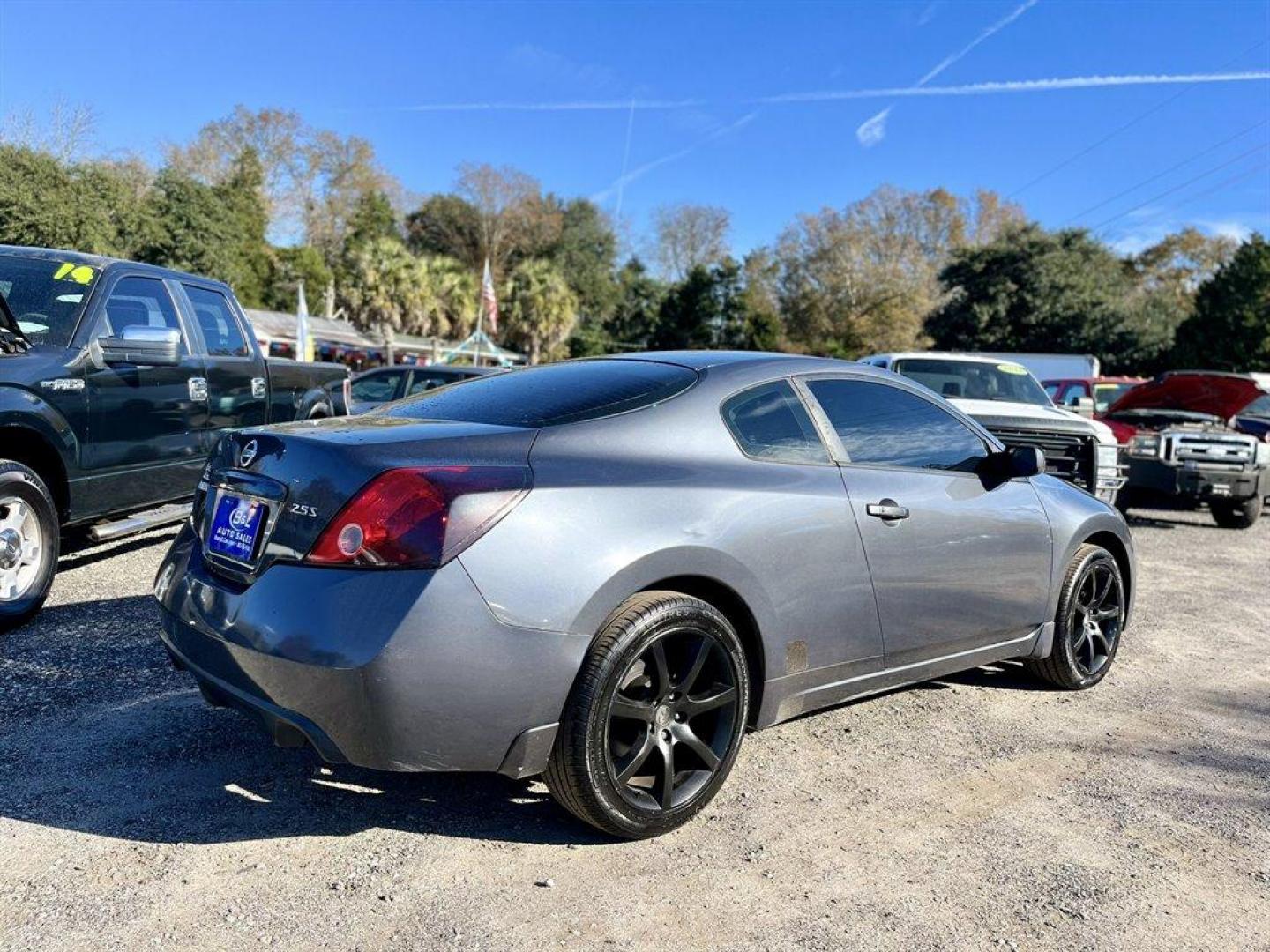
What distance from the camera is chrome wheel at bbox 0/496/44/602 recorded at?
15.1ft

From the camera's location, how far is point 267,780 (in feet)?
10.4

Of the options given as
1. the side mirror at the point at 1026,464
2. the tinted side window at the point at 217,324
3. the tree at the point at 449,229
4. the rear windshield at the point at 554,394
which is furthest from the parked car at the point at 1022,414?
the tree at the point at 449,229

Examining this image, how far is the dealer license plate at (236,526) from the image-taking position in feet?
9.07

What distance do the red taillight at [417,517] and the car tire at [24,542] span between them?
2.96 m

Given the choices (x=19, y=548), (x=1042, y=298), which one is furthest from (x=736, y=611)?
(x=1042, y=298)

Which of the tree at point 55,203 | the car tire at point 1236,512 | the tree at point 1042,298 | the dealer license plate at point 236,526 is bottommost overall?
the car tire at point 1236,512

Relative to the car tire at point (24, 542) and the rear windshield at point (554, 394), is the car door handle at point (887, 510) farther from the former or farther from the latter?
the car tire at point (24, 542)

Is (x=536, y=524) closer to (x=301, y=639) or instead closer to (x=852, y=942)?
(x=301, y=639)

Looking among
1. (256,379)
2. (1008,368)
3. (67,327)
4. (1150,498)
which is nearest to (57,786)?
(67,327)

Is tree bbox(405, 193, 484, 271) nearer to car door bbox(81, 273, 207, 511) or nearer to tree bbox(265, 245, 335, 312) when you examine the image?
tree bbox(265, 245, 335, 312)

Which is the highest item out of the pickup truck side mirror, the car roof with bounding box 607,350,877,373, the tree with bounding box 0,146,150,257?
the tree with bounding box 0,146,150,257

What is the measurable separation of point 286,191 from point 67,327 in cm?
6247

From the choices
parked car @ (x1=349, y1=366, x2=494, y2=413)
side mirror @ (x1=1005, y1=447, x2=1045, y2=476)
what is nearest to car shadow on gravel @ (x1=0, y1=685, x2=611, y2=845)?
side mirror @ (x1=1005, y1=447, x2=1045, y2=476)

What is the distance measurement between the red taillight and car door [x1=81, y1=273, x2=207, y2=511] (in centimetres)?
354
